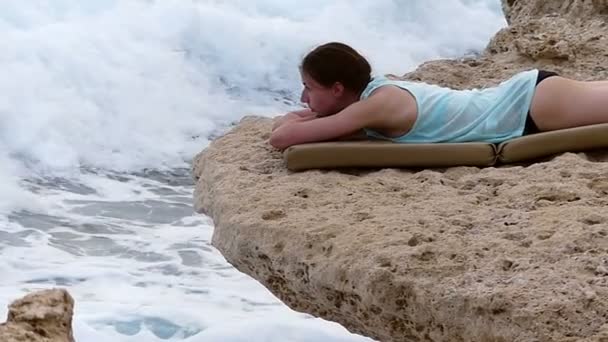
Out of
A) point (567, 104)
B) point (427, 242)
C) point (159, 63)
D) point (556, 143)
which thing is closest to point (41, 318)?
point (427, 242)

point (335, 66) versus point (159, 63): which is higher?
point (335, 66)

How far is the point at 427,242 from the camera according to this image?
240 centimetres

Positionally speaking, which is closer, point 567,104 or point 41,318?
point 41,318

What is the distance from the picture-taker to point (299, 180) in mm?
3012

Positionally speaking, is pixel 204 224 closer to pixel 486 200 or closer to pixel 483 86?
pixel 483 86

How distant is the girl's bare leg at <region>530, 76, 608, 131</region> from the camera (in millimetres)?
3143

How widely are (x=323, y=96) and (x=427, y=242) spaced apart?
36.8 inches

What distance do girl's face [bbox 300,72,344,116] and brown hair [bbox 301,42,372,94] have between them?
1 cm

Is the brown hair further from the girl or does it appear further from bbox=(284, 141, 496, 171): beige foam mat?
bbox=(284, 141, 496, 171): beige foam mat

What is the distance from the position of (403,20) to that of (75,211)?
658 centimetres

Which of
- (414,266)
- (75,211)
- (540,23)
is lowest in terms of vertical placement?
(75,211)

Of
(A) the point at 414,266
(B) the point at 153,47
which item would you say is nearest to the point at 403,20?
(B) the point at 153,47

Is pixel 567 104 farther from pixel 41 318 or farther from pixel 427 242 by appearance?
pixel 41 318

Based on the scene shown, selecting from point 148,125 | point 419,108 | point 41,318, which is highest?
point 419,108
